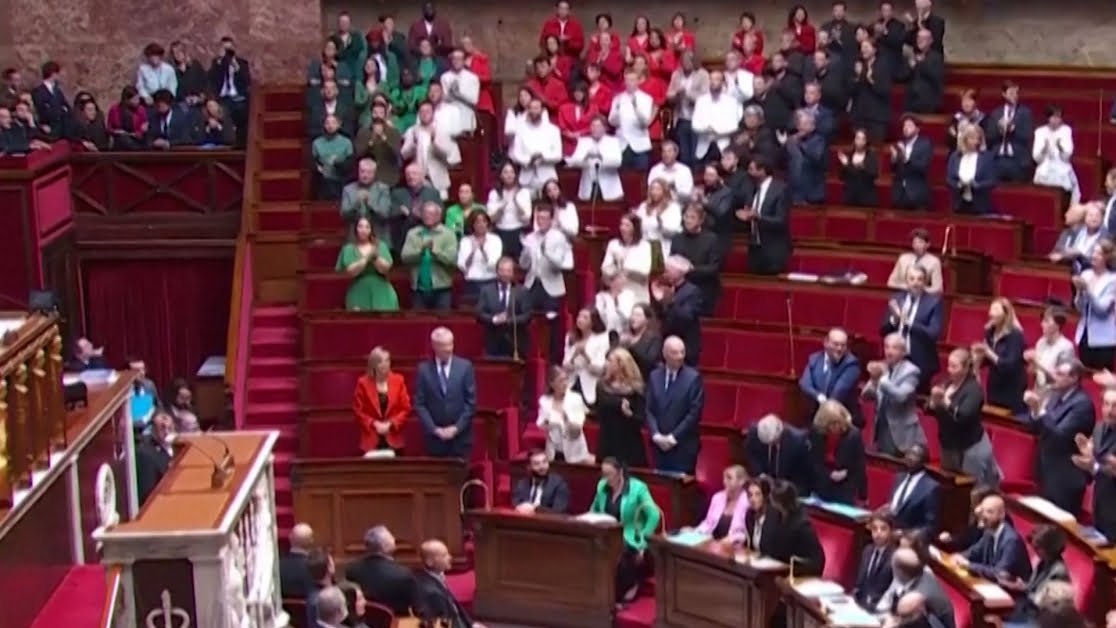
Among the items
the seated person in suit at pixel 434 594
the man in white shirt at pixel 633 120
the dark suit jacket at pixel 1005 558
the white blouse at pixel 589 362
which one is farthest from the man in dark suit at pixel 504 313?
the dark suit jacket at pixel 1005 558

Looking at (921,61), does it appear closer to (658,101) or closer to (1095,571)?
(658,101)

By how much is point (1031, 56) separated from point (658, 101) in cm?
316

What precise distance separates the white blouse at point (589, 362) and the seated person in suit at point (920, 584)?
115 inches

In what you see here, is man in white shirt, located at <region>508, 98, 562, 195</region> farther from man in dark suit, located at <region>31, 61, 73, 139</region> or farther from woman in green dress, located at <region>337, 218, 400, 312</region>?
man in dark suit, located at <region>31, 61, 73, 139</region>

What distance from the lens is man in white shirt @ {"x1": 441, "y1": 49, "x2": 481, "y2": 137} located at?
40.2ft

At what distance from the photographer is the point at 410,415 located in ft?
32.8

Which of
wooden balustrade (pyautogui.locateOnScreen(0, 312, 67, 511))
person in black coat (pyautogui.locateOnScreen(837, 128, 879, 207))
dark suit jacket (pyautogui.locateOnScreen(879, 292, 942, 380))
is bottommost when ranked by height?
dark suit jacket (pyautogui.locateOnScreen(879, 292, 942, 380))

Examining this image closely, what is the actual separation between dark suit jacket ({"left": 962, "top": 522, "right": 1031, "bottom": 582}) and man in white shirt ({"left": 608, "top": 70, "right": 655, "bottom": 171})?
506cm

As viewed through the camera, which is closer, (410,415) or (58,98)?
(410,415)

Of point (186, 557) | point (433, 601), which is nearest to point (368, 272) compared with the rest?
point (433, 601)

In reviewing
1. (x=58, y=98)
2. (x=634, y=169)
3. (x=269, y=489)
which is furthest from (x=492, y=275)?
(x=269, y=489)

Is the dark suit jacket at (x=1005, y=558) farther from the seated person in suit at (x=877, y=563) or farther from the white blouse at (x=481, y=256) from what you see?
the white blouse at (x=481, y=256)

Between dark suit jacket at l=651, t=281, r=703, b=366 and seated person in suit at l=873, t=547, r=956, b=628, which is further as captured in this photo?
dark suit jacket at l=651, t=281, r=703, b=366

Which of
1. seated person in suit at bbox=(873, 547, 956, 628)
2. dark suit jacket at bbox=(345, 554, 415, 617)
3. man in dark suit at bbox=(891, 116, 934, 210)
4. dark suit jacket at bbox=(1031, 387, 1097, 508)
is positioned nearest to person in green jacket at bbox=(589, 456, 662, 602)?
dark suit jacket at bbox=(345, 554, 415, 617)
